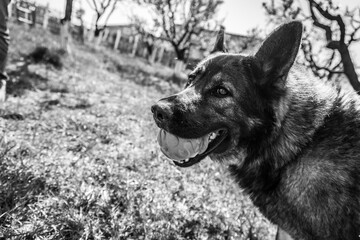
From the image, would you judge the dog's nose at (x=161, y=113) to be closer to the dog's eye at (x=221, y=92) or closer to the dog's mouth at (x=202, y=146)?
the dog's mouth at (x=202, y=146)

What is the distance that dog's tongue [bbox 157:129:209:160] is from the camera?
2.61 m

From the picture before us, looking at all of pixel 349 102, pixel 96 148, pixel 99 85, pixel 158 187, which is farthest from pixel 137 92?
pixel 349 102

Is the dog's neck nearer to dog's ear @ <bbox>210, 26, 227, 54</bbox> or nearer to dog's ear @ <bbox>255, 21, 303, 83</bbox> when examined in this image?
dog's ear @ <bbox>255, 21, 303, 83</bbox>

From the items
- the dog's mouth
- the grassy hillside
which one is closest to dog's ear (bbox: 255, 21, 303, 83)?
the dog's mouth

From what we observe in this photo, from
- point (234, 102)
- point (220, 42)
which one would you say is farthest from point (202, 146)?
point (220, 42)

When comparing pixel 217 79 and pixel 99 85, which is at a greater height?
pixel 217 79

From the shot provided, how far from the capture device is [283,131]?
2.47m

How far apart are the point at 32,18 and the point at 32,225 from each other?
26.5 metres

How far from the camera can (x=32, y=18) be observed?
80.1ft

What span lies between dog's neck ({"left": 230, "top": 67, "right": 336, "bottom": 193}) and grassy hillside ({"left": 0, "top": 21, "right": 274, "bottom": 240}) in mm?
816

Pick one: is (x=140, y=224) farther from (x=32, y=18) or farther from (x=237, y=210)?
(x=32, y=18)

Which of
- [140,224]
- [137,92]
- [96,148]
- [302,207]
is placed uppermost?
[302,207]

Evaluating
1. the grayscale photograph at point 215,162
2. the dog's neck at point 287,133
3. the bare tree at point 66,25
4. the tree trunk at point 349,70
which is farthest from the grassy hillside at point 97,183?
the bare tree at point 66,25

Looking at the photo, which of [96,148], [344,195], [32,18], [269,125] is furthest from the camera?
[32,18]
